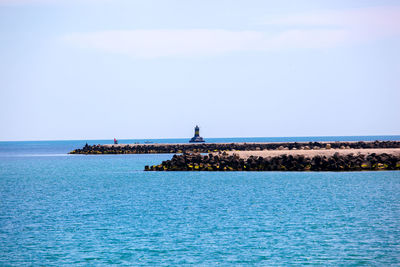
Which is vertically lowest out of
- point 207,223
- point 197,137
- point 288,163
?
point 207,223

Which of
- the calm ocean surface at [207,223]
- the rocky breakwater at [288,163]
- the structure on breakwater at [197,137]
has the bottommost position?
the calm ocean surface at [207,223]

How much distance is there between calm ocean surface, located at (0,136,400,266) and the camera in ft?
58.7

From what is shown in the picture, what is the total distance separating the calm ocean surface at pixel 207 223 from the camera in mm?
17891

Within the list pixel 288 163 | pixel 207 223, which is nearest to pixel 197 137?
pixel 288 163

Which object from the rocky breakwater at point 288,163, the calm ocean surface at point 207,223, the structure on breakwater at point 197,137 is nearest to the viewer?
Result: the calm ocean surface at point 207,223

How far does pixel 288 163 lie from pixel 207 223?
27.5 metres

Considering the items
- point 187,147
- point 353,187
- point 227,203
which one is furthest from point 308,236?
point 187,147

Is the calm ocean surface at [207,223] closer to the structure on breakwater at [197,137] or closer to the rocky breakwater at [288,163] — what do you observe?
the rocky breakwater at [288,163]

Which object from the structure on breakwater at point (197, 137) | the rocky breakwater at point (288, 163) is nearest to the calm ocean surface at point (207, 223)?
the rocky breakwater at point (288, 163)

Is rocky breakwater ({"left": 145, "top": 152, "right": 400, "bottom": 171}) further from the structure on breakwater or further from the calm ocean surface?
the structure on breakwater

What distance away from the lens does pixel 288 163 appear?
165 ft

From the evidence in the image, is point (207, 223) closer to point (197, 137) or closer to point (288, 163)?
point (288, 163)

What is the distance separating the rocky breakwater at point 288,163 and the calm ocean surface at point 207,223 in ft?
17.7

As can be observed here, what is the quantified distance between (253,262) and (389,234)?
20.7 ft
